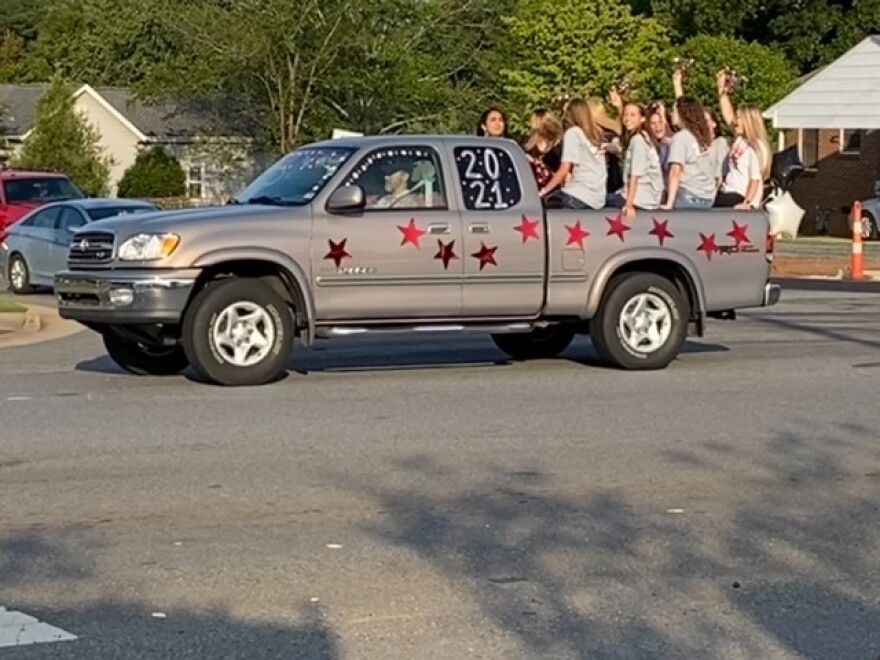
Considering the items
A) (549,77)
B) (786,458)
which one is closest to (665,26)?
(549,77)

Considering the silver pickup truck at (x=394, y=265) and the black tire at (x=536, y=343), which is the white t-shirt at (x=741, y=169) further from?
the black tire at (x=536, y=343)

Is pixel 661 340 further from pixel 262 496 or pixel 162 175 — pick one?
pixel 162 175

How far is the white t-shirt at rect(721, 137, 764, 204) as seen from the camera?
1558 cm

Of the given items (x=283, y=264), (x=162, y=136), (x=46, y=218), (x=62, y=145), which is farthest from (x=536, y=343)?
(x=162, y=136)

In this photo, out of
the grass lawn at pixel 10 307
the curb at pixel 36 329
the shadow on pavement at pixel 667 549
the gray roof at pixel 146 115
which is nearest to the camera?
the shadow on pavement at pixel 667 549

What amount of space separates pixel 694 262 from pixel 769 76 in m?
41.2

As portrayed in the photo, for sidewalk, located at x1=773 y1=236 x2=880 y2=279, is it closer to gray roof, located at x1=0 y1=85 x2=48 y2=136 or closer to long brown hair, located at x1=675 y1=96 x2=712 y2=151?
long brown hair, located at x1=675 y1=96 x2=712 y2=151

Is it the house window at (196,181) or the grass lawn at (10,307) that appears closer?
the grass lawn at (10,307)

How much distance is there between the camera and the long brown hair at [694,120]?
1506cm

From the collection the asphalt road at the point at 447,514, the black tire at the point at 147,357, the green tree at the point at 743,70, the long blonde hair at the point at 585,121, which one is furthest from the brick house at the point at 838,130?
the black tire at the point at 147,357

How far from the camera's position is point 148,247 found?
1271 cm

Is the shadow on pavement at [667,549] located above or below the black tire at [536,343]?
below

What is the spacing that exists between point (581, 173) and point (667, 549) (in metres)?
6.76

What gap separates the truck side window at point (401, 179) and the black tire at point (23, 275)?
13.0 m
